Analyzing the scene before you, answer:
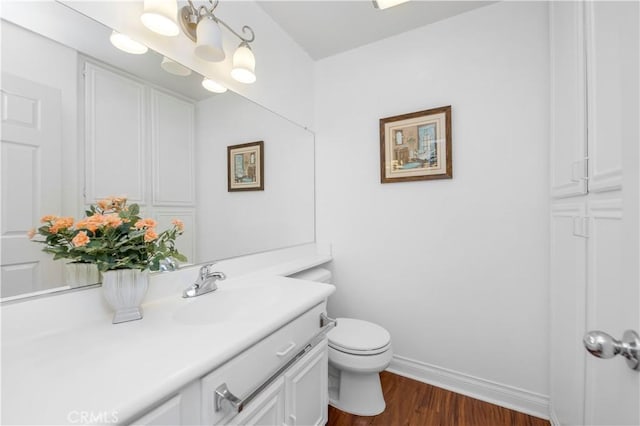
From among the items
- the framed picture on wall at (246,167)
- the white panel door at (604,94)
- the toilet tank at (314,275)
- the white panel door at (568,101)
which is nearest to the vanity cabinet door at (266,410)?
the toilet tank at (314,275)

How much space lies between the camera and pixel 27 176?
30.6 inches

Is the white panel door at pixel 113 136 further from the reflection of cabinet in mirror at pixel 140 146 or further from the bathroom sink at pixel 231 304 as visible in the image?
the bathroom sink at pixel 231 304

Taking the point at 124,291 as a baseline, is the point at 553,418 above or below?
below

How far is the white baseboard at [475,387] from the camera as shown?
58.1 inches

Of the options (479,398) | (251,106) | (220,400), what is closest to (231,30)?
(251,106)

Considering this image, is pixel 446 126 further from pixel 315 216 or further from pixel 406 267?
pixel 315 216

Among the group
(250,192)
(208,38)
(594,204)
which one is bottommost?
(594,204)

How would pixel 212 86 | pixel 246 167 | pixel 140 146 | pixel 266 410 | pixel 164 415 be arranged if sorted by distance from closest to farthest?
1. pixel 164 415
2. pixel 266 410
3. pixel 140 146
4. pixel 212 86
5. pixel 246 167

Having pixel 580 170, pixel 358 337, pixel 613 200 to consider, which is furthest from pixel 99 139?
pixel 580 170

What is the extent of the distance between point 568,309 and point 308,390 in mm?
1155

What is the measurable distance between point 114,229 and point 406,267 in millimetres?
1651

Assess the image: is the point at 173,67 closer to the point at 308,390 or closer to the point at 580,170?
the point at 308,390

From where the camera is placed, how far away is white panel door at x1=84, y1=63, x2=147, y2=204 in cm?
93

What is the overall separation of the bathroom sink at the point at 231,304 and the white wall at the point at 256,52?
1.07 metres
